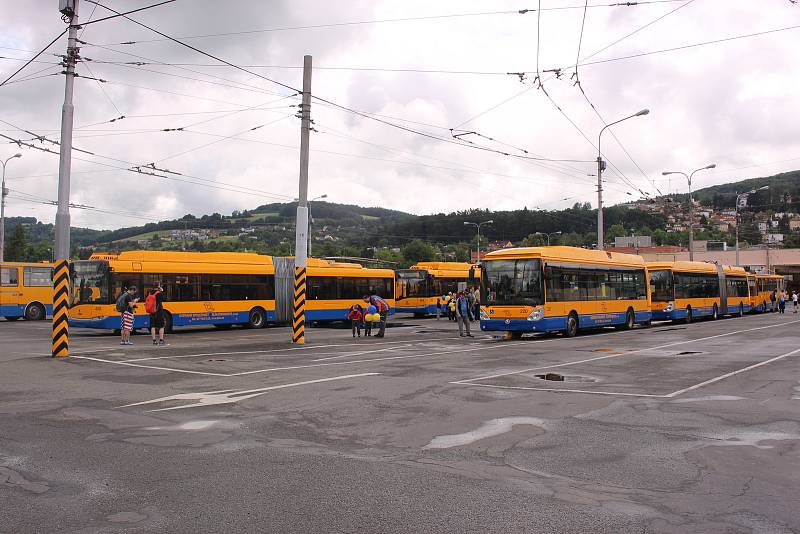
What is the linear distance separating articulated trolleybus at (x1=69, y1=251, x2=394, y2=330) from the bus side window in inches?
535

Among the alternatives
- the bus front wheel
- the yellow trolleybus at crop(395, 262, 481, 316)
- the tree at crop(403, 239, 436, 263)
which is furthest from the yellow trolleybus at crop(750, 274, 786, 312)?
the tree at crop(403, 239, 436, 263)

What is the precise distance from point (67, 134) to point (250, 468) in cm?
1383

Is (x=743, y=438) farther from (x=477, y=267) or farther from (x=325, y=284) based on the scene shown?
(x=325, y=284)

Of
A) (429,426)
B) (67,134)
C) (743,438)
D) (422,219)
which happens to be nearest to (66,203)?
(67,134)

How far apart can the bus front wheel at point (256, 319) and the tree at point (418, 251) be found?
55644mm

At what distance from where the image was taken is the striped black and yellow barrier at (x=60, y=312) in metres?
16.5

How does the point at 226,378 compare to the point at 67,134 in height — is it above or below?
below

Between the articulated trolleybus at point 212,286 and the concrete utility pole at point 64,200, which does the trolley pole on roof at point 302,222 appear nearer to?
the concrete utility pole at point 64,200

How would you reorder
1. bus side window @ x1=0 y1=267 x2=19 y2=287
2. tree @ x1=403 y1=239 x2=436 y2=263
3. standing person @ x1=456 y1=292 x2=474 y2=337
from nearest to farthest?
standing person @ x1=456 y1=292 x2=474 y2=337 → bus side window @ x1=0 y1=267 x2=19 y2=287 → tree @ x1=403 y1=239 x2=436 y2=263

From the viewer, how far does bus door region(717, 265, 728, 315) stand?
40.8 meters

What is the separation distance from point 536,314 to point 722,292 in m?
23.7

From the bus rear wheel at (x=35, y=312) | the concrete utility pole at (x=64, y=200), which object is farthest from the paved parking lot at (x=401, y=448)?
the bus rear wheel at (x=35, y=312)

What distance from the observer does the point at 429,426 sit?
8.02 metres

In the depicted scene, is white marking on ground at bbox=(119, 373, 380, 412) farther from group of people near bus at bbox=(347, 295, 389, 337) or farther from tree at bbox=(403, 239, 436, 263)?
tree at bbox=(403, 239, 436, 263)
